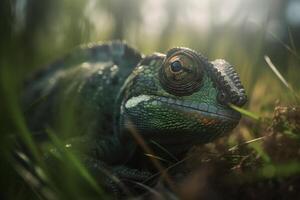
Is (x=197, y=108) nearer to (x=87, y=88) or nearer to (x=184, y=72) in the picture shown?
(x=184, y=72)

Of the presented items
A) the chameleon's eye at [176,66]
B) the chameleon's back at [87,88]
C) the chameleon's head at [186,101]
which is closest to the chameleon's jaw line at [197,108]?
the chameleon's head at [186,101]

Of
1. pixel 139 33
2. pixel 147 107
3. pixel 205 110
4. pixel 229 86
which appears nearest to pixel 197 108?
pixel 205 110

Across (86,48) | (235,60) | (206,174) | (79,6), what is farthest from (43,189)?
(235,60)

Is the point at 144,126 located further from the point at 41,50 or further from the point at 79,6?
the point at 41,50

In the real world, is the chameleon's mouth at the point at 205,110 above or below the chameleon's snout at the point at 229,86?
below

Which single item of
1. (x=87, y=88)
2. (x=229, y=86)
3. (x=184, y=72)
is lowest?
(x=87, y=88)

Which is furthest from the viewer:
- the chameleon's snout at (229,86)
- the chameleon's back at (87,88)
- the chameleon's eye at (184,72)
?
the chameleon's back at (87,88)

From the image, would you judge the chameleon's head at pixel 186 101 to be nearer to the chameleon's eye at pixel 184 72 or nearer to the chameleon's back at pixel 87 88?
the chameleon's eye at pixel 184 72
